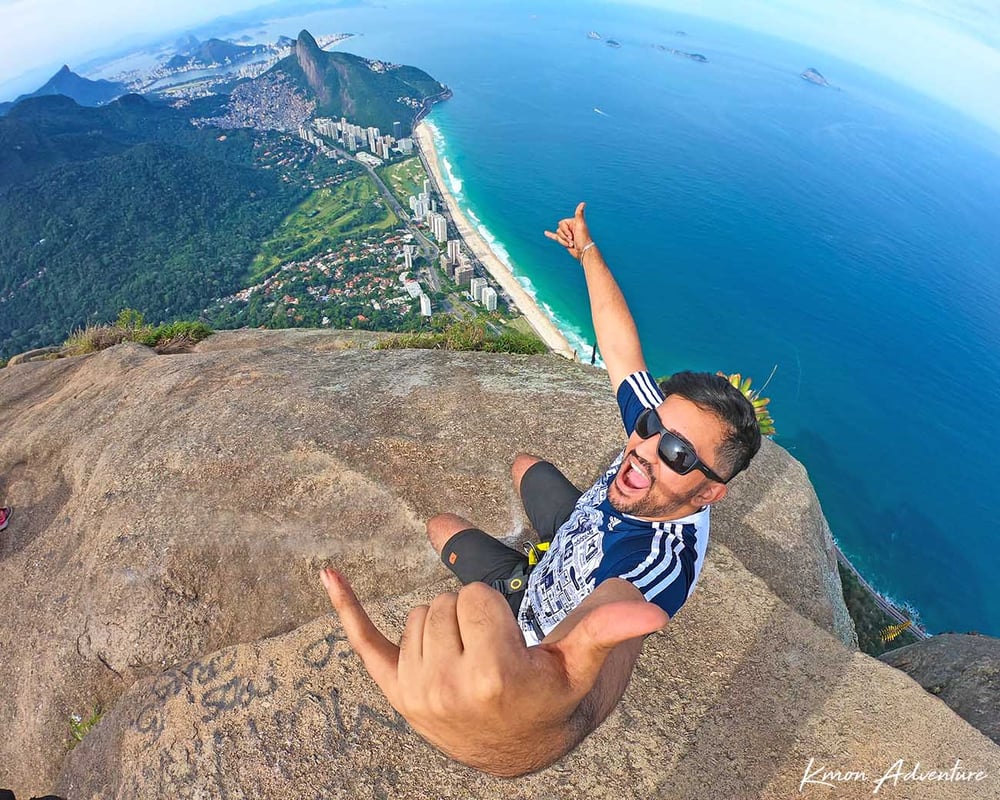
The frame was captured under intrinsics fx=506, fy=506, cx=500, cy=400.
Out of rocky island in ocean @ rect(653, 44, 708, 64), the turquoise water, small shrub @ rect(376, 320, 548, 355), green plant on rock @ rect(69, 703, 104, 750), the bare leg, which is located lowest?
rocky island in ocean @ rect(653, 44, 708, 64)

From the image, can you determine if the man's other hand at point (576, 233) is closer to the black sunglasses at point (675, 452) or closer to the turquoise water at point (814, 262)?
the black sunglasses at point (675, 452)

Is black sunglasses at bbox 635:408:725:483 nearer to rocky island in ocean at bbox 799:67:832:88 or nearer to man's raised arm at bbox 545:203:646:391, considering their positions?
man's raised arm at bbox 545:203:646:391

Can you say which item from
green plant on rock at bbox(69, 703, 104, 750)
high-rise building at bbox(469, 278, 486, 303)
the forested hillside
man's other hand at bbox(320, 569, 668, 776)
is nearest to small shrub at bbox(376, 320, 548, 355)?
green plant on rock at bbox(69, 703, 104, 750)

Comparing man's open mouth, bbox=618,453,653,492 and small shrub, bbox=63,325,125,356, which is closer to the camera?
man's open mouth, bbox=618,453,653,492

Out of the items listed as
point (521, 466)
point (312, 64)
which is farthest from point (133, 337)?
point (312, 64)

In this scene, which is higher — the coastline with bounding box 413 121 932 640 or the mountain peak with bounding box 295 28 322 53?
the mountain peak with bounding box 295 28 322 53

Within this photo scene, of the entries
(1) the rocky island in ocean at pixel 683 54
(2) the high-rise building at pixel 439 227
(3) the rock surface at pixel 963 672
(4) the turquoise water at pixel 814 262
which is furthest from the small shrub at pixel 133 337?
(1) the rocky island in ocean at pixel 683 54

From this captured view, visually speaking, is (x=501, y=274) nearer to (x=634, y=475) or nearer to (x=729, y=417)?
(x=634, y=475)
